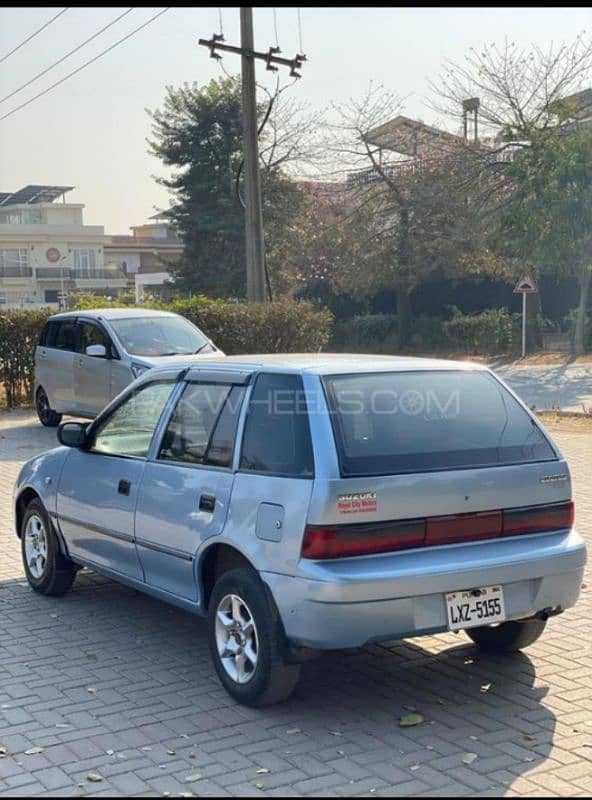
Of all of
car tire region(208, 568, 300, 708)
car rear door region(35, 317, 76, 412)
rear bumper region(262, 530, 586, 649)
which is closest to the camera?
rear bumper region(262, 530, 586, 649)

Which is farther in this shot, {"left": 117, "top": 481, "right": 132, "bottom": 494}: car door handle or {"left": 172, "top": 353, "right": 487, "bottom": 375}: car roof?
{"left": 117, "top": 481, "right": 132, "bottom": 494}: car door handle

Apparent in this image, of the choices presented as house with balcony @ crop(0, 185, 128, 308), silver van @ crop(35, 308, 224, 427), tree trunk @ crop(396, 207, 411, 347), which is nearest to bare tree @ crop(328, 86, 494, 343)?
tree trunk @ crop(396, 207, 411, 347)

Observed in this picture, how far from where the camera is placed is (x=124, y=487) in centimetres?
576

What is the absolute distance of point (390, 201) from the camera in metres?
34.2

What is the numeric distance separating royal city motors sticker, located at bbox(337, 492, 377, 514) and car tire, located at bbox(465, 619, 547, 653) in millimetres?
1364

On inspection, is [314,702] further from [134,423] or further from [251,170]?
[251,170]

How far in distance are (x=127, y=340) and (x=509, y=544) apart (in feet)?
35.3

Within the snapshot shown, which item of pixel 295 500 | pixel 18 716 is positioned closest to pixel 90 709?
pixel 18 716

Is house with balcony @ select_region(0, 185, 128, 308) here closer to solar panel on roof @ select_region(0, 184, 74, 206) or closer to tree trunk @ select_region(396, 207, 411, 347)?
solar panel on roof @ select_region(0, 184, 74, 206)

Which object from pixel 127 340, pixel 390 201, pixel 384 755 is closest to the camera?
pixel 384 755

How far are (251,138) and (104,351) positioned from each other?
7227 mm

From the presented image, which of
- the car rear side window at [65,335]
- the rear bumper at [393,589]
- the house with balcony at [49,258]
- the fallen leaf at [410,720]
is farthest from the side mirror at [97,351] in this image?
the house with balcony at [49,258]

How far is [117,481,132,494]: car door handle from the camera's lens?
5727 mm

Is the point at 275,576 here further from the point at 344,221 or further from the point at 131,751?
the point at 344,221
